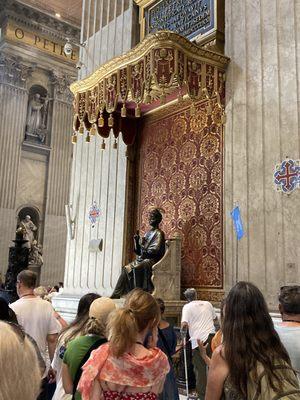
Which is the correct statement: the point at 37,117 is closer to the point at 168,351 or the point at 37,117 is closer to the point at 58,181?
the point at 58,181

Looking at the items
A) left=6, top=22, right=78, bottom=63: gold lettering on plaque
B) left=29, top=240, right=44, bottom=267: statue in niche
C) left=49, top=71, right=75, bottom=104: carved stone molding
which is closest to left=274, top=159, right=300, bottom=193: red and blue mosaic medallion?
left=29, top=240, right=44, bottom=267: statue in niche

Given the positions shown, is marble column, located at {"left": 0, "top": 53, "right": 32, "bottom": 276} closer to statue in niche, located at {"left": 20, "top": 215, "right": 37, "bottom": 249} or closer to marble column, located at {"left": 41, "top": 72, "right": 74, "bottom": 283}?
statue in niche, located at {"left": 20, "top": 215, "right": 37, "bottom": 249}

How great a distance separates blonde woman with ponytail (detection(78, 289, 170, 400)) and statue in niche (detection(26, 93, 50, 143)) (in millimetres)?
18399

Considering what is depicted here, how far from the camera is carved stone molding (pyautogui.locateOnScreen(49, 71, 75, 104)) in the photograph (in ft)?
67.9

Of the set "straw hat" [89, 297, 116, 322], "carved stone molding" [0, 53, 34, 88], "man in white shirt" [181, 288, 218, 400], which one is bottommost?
"man in white shirt" [181, 288, 218, 400]

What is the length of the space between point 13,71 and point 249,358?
1927 cm

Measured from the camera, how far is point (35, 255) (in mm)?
18562

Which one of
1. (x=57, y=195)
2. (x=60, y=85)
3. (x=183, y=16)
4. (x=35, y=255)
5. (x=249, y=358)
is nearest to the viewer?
(x=249, y=358)

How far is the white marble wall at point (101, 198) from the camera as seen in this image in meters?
9.74

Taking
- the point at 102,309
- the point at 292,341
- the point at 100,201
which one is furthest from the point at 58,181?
the point at 292,341

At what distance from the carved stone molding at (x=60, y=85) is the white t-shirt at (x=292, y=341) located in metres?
19.5

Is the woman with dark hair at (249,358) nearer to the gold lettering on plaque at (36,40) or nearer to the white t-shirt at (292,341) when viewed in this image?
the white t-shirt at (292,341)

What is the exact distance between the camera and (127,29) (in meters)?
10.3

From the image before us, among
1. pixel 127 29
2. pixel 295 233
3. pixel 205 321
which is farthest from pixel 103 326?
pixel 127 29
